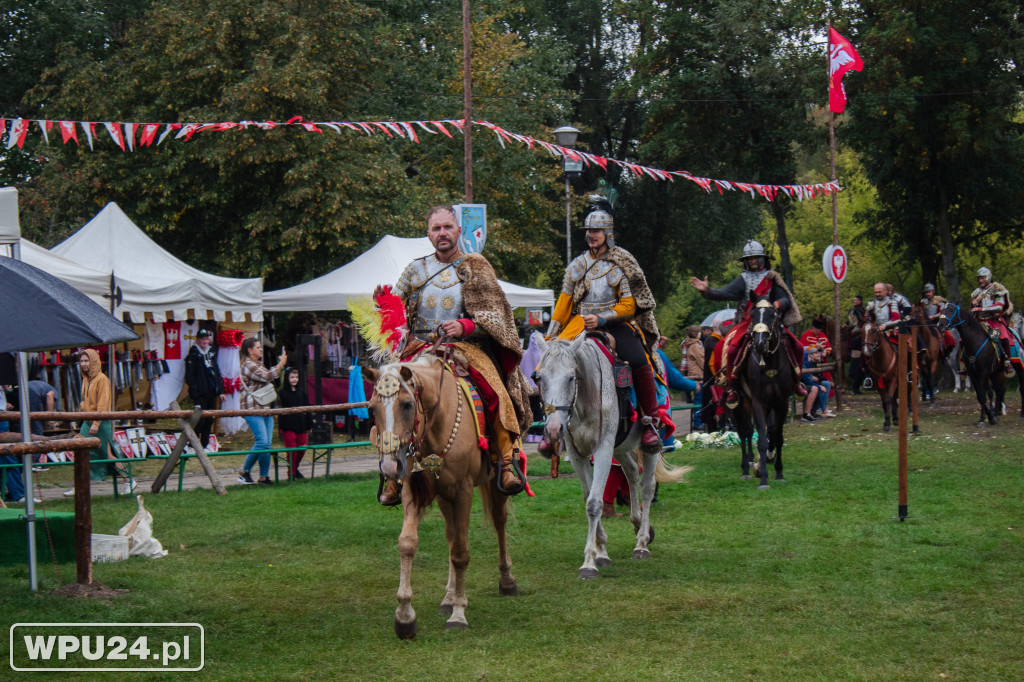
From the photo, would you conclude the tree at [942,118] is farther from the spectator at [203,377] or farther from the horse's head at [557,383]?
the horse's head at [557,383]

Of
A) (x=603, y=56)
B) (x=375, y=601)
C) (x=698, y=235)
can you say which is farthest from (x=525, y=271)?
(x=375, y=601)

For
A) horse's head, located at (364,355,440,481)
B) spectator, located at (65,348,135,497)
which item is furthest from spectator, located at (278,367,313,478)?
horse's head, located at (364,355,440,481)

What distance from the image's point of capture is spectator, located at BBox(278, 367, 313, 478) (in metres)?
15.5

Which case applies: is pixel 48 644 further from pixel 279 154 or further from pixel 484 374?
pixel 279 154

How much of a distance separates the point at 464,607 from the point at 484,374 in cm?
161

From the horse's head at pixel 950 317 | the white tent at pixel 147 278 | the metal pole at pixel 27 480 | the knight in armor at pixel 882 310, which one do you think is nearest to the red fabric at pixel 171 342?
the white tent at pixel 147 278

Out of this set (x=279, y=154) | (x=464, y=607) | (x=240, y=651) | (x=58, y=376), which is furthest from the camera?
(x=279, y=154)

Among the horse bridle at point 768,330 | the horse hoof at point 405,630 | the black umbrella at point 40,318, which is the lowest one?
the horse hoof at point 405,630

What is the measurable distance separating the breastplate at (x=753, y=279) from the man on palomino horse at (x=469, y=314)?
6567 mm

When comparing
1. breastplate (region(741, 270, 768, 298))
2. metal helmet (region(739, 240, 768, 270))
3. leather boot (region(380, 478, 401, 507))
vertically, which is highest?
metal helmet (region(739, 240, 768, 270))

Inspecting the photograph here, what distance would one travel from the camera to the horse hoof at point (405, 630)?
6699 millimetres

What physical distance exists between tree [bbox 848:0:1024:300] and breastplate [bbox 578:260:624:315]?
22.4 meters

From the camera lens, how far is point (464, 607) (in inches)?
281

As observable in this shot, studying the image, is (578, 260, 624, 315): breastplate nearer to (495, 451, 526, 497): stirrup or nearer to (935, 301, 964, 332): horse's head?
(495, 451, 526, 497): stirrup
